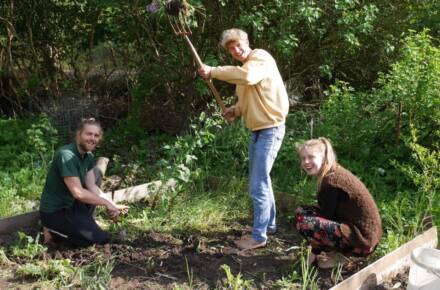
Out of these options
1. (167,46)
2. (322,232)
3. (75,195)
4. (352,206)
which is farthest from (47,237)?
(167,46)

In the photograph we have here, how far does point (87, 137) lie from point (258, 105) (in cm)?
140

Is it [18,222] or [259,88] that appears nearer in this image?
[259,88]

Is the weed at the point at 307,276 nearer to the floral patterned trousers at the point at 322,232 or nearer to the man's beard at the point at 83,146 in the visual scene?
the floral patterned trousers at the point at 322,232

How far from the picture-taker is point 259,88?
13.8 ft

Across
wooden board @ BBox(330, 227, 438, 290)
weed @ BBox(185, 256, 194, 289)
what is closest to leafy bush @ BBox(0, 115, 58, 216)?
weed @ BBox(185, 256, 194, 289)

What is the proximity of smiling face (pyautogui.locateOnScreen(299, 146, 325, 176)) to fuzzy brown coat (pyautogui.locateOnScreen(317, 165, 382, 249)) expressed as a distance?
0.10 metres

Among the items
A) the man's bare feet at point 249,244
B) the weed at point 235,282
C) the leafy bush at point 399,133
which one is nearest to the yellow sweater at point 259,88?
the man's bare feet at point 249,244

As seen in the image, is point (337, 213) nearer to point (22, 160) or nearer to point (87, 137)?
point (87, 137)

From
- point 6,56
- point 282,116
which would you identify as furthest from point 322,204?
point 6,56

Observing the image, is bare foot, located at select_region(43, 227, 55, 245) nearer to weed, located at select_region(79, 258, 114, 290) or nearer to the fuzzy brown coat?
weed, located at select_region(79, 258, 114, 290)

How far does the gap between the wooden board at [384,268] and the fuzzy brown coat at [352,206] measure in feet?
0.55

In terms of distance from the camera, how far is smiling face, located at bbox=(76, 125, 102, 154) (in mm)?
4336

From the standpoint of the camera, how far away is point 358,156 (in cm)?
605

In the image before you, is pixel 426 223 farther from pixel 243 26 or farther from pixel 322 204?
pixel 243 26
